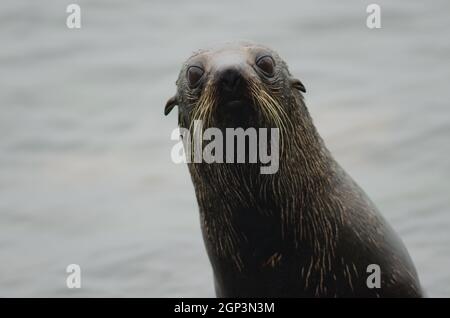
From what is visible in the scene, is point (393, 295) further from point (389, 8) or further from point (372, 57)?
point (389, 8)

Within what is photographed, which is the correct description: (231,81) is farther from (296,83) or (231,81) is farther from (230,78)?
(296,83)

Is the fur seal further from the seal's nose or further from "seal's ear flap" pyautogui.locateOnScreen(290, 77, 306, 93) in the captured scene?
the seal's nose

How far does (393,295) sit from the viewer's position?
10.4m

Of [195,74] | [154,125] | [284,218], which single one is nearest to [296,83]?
[195,74]

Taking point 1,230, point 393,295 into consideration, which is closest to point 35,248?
point 1,230

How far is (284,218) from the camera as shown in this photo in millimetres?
10125

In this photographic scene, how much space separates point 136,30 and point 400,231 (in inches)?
301

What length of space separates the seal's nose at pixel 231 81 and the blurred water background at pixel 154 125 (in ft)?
12.6

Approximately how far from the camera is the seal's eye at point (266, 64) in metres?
9.84

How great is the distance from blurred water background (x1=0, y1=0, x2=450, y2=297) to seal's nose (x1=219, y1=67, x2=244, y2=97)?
3.83 meters

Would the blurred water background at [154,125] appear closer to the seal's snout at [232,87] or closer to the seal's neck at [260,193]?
the seal's neck at [260,193]

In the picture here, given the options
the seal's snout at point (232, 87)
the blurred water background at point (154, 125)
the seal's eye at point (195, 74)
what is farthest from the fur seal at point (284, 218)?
the blurred water background at point (154, 125)

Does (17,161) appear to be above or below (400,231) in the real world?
above
